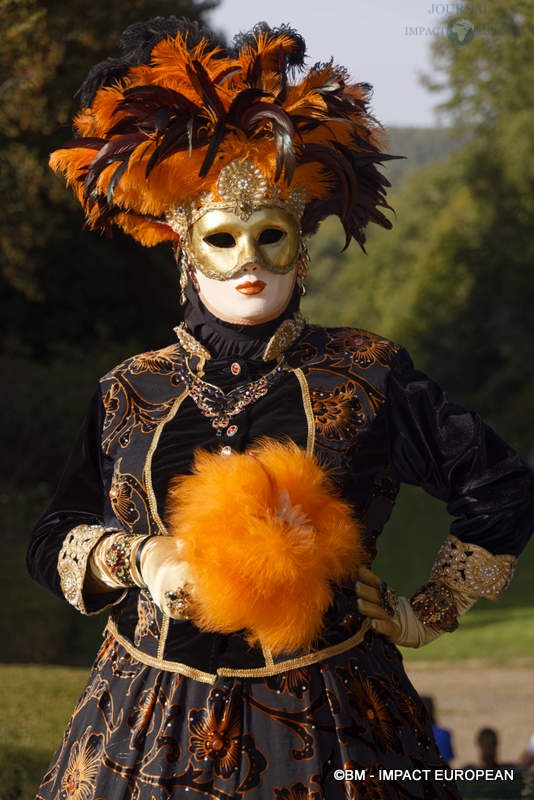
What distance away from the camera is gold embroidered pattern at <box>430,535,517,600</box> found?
2693 millimetres

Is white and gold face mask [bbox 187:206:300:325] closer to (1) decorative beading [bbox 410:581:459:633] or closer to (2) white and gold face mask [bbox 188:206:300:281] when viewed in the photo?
(2) white and gold face mask [bbox 188:206:300:281]

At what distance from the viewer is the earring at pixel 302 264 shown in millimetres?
2883

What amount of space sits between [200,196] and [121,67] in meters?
0.43

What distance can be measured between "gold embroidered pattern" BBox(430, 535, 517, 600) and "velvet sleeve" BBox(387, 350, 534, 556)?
0.02 m

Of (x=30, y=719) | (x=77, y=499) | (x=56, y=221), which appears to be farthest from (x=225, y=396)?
(x=56, y=221)

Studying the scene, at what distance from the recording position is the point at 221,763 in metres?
2.47

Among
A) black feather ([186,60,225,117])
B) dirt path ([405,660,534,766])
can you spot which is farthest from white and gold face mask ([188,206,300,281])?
dirt path ([405,660,534,766])

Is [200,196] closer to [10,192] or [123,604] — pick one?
[123,604]

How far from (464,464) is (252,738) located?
2.54ft

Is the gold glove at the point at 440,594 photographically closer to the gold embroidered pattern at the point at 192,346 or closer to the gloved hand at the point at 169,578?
the gloved hand at the point at 169,578

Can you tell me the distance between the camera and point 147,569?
8.32 feet

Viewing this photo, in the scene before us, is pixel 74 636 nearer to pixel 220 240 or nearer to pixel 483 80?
pixel 220 240

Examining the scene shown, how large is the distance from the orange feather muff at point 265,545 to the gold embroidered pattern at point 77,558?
0.82 feet

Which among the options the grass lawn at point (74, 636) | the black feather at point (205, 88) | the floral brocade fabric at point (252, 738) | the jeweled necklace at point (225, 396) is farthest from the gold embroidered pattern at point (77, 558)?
the grass lawn at point (74, 636)
